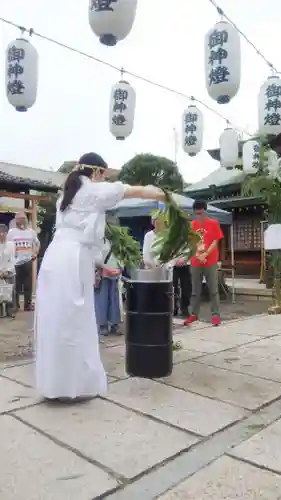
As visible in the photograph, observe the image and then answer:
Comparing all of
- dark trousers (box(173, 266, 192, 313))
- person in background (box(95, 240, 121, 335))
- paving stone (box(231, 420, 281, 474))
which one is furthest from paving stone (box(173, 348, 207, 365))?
dark trousers (box(173, 266, 192, 313))

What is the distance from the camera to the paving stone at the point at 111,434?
2402 millimetres

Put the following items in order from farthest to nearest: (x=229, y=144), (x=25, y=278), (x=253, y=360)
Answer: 1. (x=229, y=144)
2. (x=25, y=278)
3. (x=253, y=360)

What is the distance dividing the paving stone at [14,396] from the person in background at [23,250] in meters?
4.75

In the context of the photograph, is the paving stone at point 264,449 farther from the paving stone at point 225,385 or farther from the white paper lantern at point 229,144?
the white paper lantern at point 229,144

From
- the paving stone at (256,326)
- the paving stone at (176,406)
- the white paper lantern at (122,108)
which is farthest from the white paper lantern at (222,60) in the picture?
the paving stone at (176,406)

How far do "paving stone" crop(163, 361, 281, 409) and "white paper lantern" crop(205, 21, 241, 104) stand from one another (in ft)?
19.2

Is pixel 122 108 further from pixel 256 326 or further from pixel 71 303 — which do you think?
pixel 71 303

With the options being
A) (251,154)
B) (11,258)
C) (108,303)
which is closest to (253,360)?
(108,303)

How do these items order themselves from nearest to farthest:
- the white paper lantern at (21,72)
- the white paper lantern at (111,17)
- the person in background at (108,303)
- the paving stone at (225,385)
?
the paving stone at (225,385), the person in background at (108,303), the white paper lantern at (111,17), the white paper lantern at (21,72)

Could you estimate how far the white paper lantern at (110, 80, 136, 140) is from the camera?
9.82 m

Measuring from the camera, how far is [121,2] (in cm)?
620

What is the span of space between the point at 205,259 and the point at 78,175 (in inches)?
143

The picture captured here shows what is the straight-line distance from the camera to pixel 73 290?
318cm

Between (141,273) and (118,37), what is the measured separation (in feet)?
14.0
